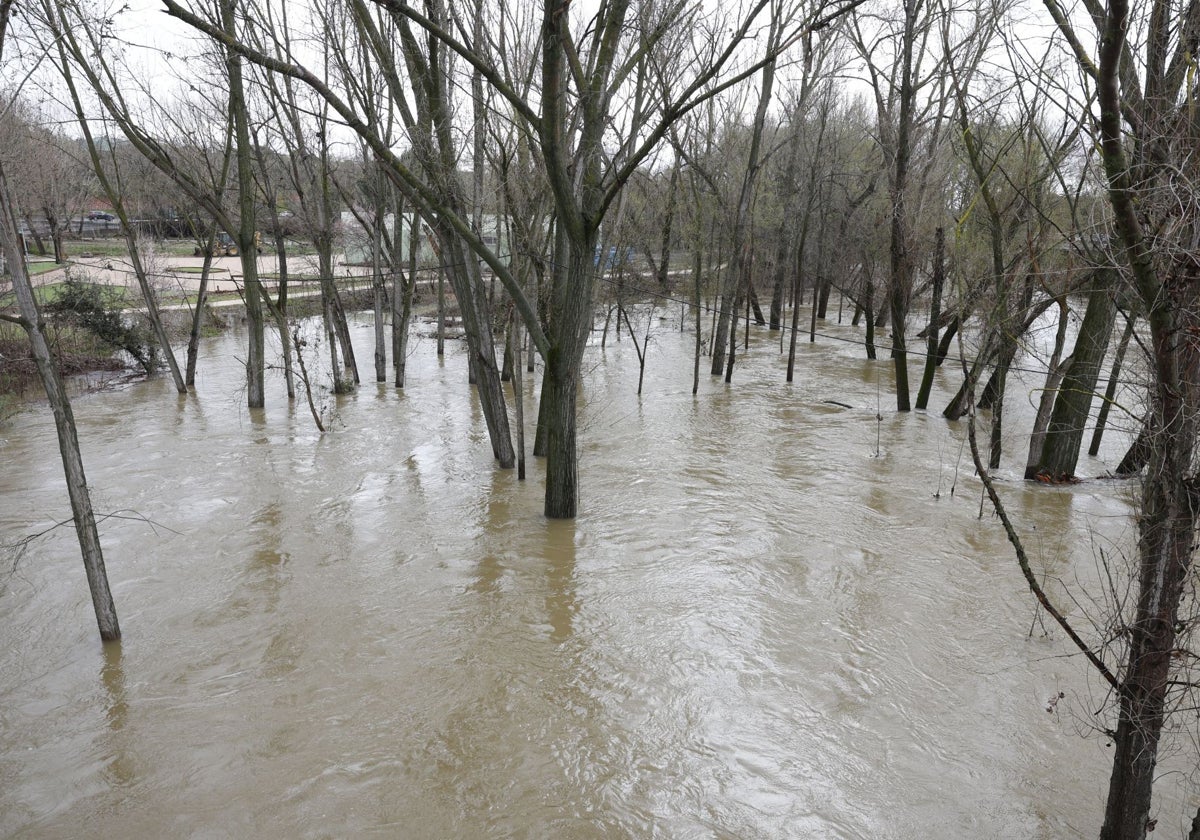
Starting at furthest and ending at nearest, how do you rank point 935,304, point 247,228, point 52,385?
point 935,304, point 247,228, point 52,385

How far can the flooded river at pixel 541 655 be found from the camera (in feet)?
14.9

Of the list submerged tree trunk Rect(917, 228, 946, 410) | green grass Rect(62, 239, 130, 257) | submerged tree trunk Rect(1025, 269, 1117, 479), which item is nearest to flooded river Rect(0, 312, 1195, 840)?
submerged tree trunk Rect(1025, 269, 1117, 479)

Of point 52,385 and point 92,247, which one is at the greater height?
point 92,247

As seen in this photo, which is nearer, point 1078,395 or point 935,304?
point 1078,395

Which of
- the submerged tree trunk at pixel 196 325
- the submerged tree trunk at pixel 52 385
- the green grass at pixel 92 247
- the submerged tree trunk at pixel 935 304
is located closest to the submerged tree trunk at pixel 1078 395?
the submerged tree trunk at pixel 935 304

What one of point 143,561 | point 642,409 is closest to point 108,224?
point 642,409

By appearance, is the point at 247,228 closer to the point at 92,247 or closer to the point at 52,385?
the point at 52,385

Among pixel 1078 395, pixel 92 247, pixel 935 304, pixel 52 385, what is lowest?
pixel 1078 395

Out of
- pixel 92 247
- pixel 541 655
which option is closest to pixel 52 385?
pixel 541 655

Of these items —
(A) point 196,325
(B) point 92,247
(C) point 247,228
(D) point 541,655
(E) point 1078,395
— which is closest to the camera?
(D) point 541,655

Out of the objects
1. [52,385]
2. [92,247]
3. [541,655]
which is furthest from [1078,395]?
[92,247]

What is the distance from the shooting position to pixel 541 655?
6227mm

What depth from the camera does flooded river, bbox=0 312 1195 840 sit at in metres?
4.55

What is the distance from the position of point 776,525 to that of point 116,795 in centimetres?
693
